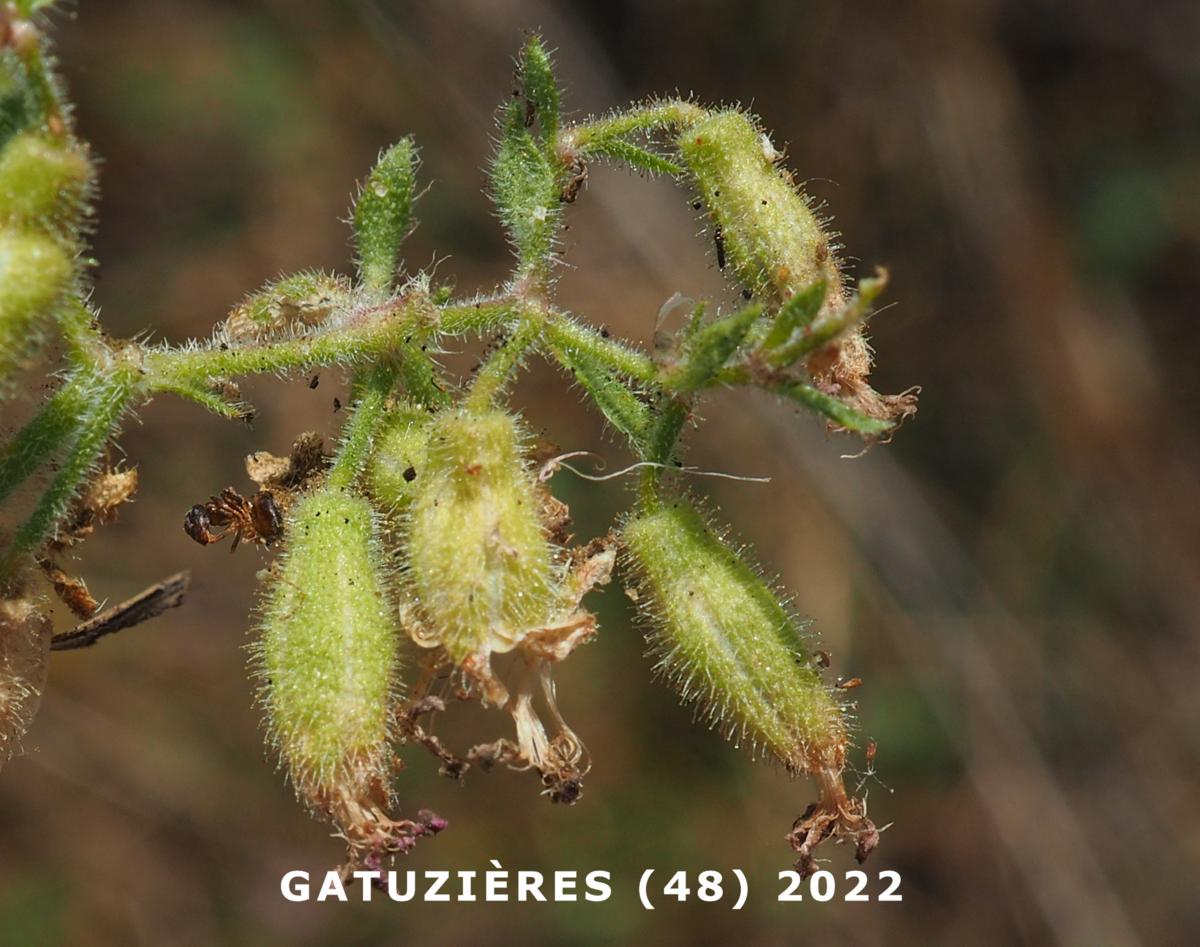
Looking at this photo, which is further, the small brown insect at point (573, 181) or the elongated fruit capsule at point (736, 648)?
the small brown insect at point (573, 181)

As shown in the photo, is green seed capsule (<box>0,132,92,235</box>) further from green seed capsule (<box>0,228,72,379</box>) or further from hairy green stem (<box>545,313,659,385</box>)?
hairy green stem (<box>545,313,659,385</box>)

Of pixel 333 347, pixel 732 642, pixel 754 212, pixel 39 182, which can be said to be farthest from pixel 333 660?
pixel 754 212

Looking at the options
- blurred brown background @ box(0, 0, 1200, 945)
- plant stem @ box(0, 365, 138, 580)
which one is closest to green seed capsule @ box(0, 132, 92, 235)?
plant stem @ box(0, 365, 138, 580)

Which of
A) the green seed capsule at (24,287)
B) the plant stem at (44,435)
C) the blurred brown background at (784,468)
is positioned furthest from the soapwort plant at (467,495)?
the blurred brown background at (784,468)

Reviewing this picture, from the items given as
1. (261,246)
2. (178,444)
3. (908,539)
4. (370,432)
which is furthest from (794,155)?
(370,432)

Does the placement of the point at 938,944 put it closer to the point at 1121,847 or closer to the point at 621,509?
the point at 1121,847

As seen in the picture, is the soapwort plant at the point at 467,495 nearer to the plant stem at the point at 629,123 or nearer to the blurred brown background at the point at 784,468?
the plant stem at the point at 629,123
